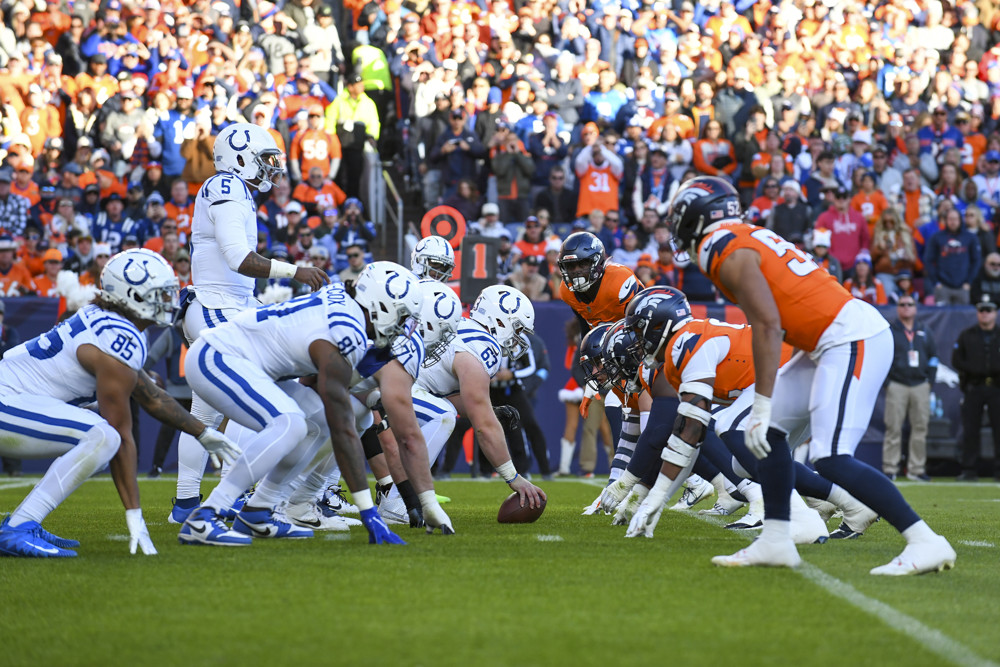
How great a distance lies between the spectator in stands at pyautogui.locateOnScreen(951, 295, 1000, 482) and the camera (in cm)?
1552

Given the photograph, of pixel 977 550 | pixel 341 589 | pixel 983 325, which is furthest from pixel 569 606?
pixel 983 325

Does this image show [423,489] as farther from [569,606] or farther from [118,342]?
[569,606]

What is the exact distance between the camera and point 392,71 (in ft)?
65.3

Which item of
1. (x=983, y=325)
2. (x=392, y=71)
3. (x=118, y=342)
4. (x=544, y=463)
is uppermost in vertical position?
(x=392, y=71)

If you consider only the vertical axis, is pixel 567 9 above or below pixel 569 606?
above

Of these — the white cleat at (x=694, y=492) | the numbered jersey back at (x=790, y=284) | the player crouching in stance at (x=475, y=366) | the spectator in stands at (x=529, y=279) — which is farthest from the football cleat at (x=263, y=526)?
the spectator in stands at (x=529, y=279)

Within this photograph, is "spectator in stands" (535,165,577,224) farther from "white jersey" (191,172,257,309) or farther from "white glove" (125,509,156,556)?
→ "white glove" (125,509,156,556)

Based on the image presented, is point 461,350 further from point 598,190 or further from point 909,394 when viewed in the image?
point 598,190

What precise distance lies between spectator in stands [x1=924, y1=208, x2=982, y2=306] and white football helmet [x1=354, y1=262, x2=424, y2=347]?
38.5 feet

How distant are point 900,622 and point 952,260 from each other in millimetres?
13308

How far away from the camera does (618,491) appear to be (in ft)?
27.3

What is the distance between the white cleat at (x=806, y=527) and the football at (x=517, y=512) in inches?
66.5

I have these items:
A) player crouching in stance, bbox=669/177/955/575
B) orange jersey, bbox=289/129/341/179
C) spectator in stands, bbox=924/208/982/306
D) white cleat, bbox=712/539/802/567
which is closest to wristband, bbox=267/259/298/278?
player crouching in stance, bbox=669/177/955/575

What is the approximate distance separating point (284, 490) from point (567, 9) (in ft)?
53.3
